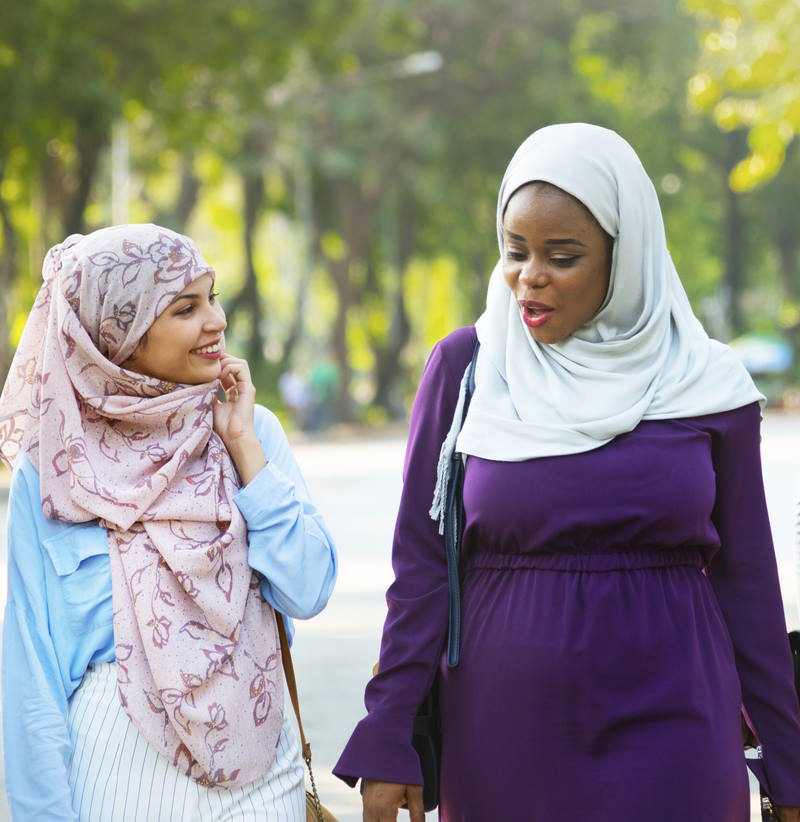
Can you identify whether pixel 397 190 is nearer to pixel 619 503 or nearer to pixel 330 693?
pixel 330 693

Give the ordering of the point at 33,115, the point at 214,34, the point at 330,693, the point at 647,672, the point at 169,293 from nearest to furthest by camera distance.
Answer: the point at 647,672 < the point at 169,293 < the point at 330,693 < the point at 33,115 < the point at 214,34

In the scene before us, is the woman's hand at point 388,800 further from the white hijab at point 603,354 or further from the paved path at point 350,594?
the paved path at point 350,594

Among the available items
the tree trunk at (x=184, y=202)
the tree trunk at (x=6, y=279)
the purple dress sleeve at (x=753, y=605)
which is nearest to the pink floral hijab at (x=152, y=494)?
the purple dress sleeve at (x=753, y=605)

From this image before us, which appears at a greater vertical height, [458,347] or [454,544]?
[458,347]

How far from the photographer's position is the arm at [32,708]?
10.2 ft

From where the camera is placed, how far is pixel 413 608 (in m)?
3.19

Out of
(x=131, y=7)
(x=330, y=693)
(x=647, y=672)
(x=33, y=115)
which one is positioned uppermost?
(x=131, y=7)

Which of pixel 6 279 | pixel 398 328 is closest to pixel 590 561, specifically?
pixel 6 279

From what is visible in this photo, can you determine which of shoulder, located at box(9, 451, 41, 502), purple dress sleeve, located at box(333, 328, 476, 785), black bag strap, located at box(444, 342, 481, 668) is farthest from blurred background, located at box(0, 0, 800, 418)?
shoulder, located at box(9, 451, 41, 502)

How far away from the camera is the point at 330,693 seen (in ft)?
26.1

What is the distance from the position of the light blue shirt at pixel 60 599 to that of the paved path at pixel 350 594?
279 cm

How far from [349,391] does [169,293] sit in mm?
A: 34703

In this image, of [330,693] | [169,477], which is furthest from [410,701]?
[330,693]

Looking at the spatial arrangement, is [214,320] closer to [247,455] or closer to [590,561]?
[247,455]
